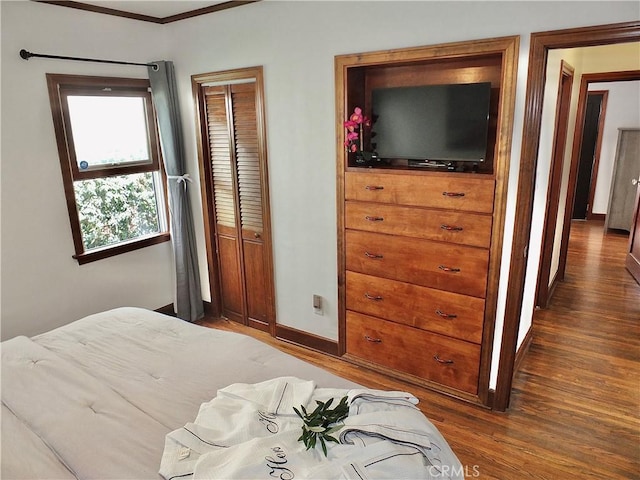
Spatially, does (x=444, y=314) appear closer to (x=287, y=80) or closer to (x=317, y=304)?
(x=317, y=304)

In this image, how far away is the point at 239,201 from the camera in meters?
3.57

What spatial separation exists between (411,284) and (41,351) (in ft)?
6.83

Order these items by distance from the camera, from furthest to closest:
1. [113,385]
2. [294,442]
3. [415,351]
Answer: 1. [415,351]
2. [113,385]
3. [294,442]

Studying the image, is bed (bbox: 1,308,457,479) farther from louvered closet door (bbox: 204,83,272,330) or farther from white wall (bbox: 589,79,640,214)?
white wall (bbox: 589,79,640,214)

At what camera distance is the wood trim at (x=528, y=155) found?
6.45 ft

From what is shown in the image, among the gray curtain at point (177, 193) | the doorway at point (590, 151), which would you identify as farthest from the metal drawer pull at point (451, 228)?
the doorway at point (590, 151)

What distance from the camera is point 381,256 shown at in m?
2.84

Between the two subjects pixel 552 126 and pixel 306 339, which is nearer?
pixel 552 126

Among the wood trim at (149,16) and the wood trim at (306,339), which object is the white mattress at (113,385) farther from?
the wood trim at (149,16)

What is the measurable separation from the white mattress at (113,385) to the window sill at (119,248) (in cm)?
93

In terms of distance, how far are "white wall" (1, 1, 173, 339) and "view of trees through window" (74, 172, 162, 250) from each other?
19cm

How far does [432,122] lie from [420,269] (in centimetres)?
91

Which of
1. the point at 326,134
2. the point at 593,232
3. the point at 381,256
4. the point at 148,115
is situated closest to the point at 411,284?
the point at 381,256

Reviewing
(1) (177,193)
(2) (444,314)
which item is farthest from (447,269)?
(1) (177,193)
